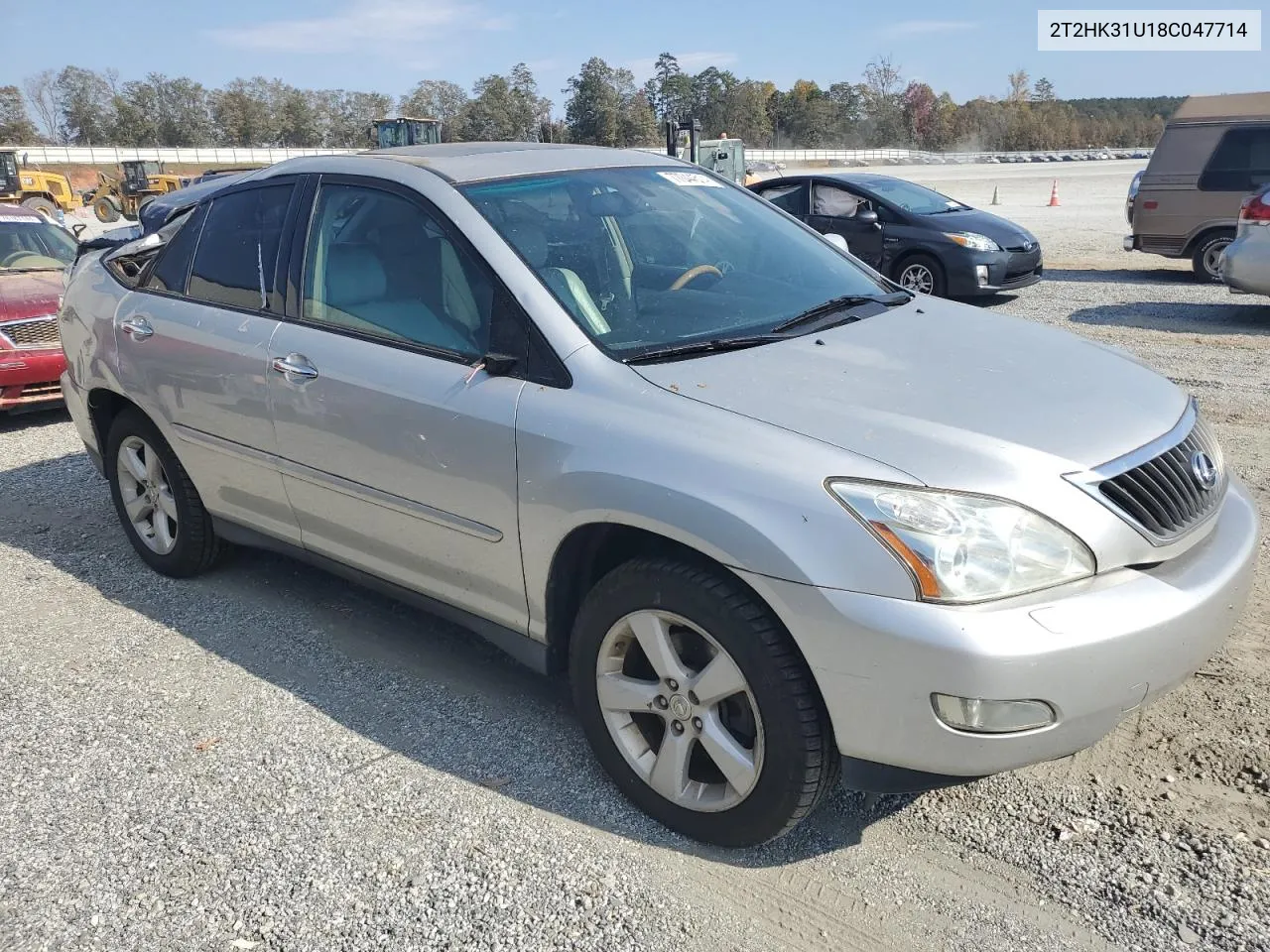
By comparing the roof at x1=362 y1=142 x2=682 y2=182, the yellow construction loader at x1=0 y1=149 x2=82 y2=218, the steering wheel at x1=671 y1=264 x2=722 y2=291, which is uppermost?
the yellow construction loader at x1=0 y1=149 x2=82 y2=218

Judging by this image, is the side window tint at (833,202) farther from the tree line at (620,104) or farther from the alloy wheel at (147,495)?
the tree line at (620,104)

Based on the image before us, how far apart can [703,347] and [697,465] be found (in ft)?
1.99

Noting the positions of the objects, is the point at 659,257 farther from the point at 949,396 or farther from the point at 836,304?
the point at 949,396

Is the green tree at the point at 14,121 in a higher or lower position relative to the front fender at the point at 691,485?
higher

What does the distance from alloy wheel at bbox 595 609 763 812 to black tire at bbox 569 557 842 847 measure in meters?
0.03

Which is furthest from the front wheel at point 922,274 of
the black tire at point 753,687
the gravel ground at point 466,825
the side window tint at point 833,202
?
the black tire at point 753,687

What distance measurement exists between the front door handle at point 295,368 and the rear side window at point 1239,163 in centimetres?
1203

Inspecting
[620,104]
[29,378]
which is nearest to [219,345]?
[29,378]

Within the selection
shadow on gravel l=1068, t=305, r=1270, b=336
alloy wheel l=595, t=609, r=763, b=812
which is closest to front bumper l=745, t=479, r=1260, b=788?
alloy wheel l=595, t=609, r=763, b=812

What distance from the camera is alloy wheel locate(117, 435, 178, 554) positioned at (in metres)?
4.65

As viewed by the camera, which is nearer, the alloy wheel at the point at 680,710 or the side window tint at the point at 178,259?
the alloy wheel at the point at 680,710

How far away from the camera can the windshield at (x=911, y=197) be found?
40.4ft

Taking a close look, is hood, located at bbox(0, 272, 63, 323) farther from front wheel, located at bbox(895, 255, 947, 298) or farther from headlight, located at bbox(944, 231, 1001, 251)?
headlight, located at bbox(944, 231, 1001, 251)

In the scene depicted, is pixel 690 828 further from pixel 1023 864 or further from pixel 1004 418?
pixel 1004 418
